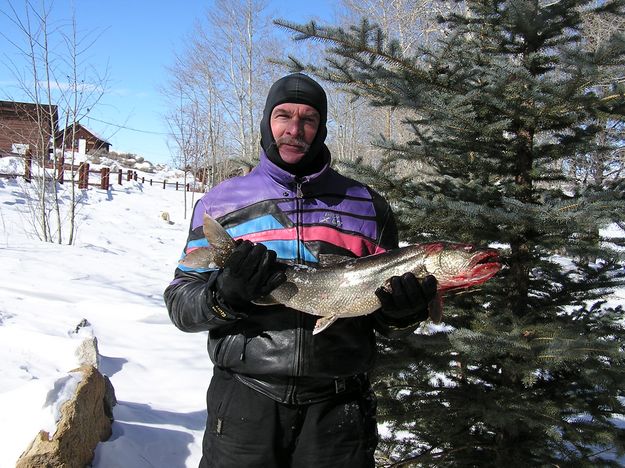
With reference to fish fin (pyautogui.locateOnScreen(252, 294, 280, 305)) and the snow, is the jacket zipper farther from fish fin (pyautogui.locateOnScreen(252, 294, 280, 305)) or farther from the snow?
the snow

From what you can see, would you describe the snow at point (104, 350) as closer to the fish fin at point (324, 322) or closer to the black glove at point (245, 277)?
the black glove at point (245, 277)

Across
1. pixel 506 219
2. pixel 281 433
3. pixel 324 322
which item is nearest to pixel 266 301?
pixel 324 322

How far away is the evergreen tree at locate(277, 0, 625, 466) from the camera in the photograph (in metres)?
2.76

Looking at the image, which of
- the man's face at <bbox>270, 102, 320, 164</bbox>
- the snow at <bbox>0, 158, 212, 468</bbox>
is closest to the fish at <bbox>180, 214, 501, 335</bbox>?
the man's face at <bbox>270, 102, 320, 164</bbox>

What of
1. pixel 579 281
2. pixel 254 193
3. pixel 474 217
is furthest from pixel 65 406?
pixel 579 281

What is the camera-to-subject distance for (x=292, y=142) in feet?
7.18

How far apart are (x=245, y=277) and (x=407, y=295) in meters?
0.63

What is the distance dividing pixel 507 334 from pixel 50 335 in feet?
16.1

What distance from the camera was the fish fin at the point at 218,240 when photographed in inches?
77.5

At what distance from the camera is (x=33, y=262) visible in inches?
375

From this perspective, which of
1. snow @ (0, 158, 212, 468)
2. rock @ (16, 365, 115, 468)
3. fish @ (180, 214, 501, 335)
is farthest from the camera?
snow @ (0, 158, 212, 468)

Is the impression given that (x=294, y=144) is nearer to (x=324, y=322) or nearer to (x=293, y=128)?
(x=293, y=128)

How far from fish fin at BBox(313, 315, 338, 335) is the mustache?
0.74 meters

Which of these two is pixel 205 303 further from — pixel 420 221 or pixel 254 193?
pixel 420 221
